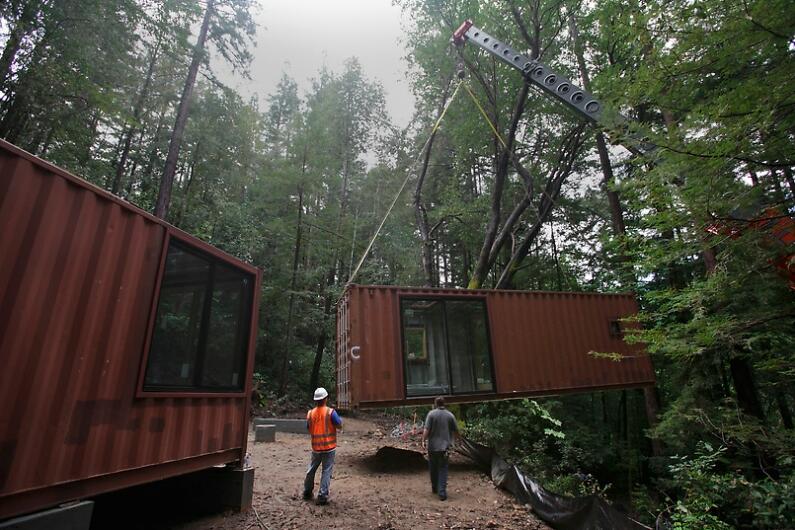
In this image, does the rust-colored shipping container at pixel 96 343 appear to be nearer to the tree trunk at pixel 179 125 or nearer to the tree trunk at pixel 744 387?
the tree trunk at pixel 179 125

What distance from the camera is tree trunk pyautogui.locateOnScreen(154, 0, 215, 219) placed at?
424 inches

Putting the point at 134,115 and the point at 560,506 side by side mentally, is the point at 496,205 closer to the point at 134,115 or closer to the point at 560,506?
the point at 560,506

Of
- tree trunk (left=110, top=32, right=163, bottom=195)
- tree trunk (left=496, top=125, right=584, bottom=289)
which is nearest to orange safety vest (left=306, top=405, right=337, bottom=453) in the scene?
tree trunk (left=496, top=125, right=584, bottom=289)

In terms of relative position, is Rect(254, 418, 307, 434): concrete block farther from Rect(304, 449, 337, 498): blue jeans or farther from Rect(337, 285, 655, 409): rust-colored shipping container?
Rect(304, 449, 337, 498): blue jeans

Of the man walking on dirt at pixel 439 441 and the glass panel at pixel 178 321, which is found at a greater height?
the glass panel at pixel 178 321

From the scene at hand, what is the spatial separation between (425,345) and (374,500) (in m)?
2.76

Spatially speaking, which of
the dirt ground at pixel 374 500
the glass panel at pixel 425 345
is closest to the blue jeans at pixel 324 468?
the dirt ground at pixel 374 500

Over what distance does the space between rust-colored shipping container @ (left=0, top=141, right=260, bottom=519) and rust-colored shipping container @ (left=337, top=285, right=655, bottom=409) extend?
2.87 meters

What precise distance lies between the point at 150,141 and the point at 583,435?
18.3 meters

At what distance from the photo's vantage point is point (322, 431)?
17.0 ft

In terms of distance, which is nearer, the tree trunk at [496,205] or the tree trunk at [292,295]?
the tree trunk at [496,205]

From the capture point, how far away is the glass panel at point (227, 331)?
13.2 ft

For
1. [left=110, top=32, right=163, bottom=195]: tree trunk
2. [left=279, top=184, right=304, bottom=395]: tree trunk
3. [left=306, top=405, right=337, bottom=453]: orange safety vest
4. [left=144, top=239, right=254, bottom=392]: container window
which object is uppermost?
[left=110, top=32, right=163, bottom=195]: tree trunk

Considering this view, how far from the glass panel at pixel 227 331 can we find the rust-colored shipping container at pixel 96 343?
0.02 metres
